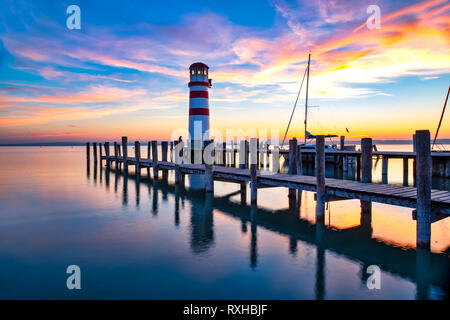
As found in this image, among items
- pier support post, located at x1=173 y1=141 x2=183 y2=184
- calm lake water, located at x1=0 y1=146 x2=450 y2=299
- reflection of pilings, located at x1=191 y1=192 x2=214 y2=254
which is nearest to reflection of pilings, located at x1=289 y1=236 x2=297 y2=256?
calm lake water, located at x1=0 y1=146 x2=450 y2=299

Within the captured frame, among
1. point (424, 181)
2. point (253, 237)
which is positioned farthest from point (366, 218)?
point (253, 237)

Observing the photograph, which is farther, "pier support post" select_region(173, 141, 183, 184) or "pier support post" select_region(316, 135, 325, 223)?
Result: "pier support post" select_region(173, 141, 183, 184)

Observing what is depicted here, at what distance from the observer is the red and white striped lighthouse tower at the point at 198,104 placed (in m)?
21.0

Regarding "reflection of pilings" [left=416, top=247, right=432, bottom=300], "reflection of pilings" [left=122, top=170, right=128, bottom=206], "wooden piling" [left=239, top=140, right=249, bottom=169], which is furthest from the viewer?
"reflection of pilings" [left=122, top=170, right=128, bottom=206]

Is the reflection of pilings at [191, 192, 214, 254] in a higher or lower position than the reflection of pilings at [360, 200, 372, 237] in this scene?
lower

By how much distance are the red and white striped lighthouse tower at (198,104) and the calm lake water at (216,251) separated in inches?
337

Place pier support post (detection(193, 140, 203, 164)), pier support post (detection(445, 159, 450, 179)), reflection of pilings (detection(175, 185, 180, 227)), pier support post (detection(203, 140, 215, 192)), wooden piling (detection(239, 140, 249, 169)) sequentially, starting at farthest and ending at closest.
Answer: pier support post (detection(193, 140, 203, 164)) < pier support post (detection(445, 159, 450, 179)) < pier support post (detection(203, 140, 215, 192)) < wooden piling (detection(239, 140, 249, 169)) < reflection of pilings (detection(175, 185, 180, 227))

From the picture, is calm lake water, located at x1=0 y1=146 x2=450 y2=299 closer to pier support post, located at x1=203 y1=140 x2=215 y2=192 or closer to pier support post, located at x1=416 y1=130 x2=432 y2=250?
pier support post, located at x1=416 y1=130 x2=432 y2=250

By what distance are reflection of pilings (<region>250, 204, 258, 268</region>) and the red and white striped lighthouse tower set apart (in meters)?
10.2

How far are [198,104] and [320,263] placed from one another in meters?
16.0

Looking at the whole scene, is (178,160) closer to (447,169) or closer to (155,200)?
(155,200)

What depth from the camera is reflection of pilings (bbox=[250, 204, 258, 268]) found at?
6992 mm

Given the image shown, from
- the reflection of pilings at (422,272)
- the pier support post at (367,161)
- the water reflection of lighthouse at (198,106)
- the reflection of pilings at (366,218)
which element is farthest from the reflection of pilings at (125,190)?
the reflection of pilings at (422,272)

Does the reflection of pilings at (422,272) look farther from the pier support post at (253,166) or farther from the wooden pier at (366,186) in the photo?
the pier support post at (253,166)
